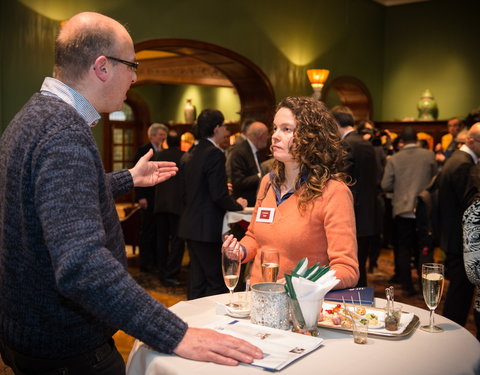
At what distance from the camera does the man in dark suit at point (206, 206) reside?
4266 mm

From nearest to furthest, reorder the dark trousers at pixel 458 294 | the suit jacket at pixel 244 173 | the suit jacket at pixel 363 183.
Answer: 1. the dark trousers at pixel 458 294
2. the suit jacket at pixel 363 183
3. the suit jacket at pixel 244 173

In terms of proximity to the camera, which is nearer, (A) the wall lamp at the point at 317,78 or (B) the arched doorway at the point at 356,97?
(A) the wall lamp at the point at 317,78

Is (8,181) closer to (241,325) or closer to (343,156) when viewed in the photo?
(241,325)

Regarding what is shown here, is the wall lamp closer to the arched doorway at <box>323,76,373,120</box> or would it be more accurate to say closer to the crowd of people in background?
the arched doorway at <box>323,76,373,120</box>

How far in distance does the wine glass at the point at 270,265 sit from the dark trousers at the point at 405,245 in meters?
4.05

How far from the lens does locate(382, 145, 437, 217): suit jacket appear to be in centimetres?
557

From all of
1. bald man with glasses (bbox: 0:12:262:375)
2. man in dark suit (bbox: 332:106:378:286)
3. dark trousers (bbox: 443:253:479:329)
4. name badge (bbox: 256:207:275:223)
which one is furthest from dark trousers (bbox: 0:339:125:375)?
man in dark suit (bbox: 332:106:378:286)

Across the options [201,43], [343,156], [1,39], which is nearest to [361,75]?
[201,43]

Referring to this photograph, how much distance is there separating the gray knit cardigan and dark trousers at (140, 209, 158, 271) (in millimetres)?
4674

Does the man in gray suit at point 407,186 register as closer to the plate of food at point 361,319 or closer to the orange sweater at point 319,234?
the orange sweater at point 319,234

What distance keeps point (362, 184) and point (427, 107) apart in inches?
210

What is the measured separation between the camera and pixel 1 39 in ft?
16.4

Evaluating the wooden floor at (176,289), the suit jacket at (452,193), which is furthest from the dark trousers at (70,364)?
the suit jacket at (452,193)

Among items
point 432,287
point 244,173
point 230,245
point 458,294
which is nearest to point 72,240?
point 230,245
